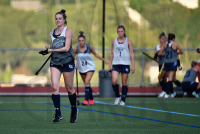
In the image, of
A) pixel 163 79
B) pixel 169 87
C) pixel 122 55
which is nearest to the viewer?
pixel 122 55

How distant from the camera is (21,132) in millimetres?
7320

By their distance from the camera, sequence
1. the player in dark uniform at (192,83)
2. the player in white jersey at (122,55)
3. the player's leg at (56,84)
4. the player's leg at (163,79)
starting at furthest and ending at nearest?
the player's leg at (163,79)
the player in dark uniform at (192,83)
the player in white jersey at (122,55)
the player's leg at (56,84)

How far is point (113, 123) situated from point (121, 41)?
450cm

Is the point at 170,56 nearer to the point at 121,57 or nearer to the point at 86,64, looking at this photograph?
the point at 121,57

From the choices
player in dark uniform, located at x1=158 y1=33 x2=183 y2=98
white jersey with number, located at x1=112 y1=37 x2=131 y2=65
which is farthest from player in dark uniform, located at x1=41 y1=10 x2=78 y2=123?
player in dark uniform, located at x1=158 y1=33 x2=183 y2=98

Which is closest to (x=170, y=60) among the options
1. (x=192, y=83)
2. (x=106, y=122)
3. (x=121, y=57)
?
(x=192, y=83)

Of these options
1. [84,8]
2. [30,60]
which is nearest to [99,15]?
[84,8]

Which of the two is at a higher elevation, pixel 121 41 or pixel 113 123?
pixel 121 41

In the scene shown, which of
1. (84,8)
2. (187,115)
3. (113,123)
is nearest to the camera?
(113,123)

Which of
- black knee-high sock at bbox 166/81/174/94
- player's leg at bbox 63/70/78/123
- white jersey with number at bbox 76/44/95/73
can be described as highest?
white jersey with number at bbox 76/44/95/73

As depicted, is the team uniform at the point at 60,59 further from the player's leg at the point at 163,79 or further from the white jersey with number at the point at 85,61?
the player's leg at the point at 163,79

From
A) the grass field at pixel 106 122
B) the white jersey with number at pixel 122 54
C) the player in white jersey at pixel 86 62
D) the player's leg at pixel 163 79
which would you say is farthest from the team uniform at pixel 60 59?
the player's leg at pixel 163 79

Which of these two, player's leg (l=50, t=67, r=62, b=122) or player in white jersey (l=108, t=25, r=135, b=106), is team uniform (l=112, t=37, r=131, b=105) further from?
player's leg (l=50, t=67, r=62, b=122)

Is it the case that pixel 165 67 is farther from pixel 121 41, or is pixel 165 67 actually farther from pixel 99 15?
pixel 99 15
